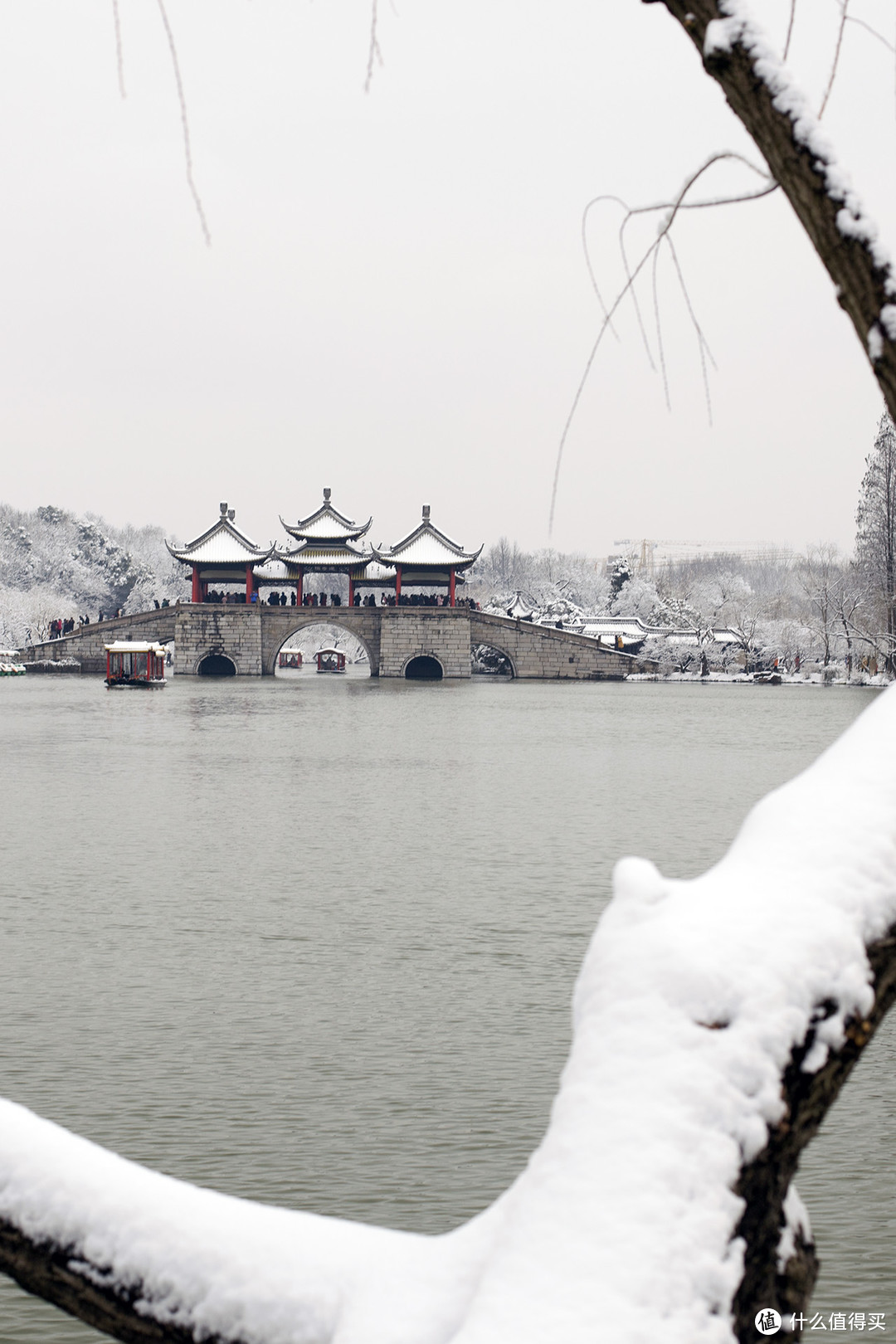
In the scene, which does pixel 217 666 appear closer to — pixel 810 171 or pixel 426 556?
pixel 426 556

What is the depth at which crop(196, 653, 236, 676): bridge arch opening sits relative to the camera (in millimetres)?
51812

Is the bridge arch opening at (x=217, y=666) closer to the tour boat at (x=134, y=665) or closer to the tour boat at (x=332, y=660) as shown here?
the tour boat at (x=134, y=665)

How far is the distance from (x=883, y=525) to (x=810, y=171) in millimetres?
40526

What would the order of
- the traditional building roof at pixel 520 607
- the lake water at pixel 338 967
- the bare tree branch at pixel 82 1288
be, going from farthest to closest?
the traditional building roof at pixel 520 607
the lake water at pixel 338 967
the bare tree branch at pixel 82 1288

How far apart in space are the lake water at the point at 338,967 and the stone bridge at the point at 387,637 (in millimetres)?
30289

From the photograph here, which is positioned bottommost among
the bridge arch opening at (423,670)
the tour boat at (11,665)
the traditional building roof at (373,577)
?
the bridge arch opening at (423,670)

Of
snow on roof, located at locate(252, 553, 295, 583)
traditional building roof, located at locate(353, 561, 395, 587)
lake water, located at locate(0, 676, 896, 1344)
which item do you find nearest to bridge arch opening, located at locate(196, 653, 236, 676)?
snow on roof, located at locate(252, 553, 295, 583)

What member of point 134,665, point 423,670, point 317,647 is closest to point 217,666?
point 423,670

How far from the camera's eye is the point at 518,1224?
3.76 feet

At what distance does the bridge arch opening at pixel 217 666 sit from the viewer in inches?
2040

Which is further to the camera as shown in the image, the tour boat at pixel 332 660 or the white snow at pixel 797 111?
the tour boat at pixel 332 660

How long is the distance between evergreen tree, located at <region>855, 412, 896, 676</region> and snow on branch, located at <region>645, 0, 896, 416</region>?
39.4 metres

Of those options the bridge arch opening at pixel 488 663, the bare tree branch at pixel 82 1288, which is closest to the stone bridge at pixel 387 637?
the bridge arch opening at pixel 488 663

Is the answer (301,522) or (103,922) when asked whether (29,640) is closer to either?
(301,522)
